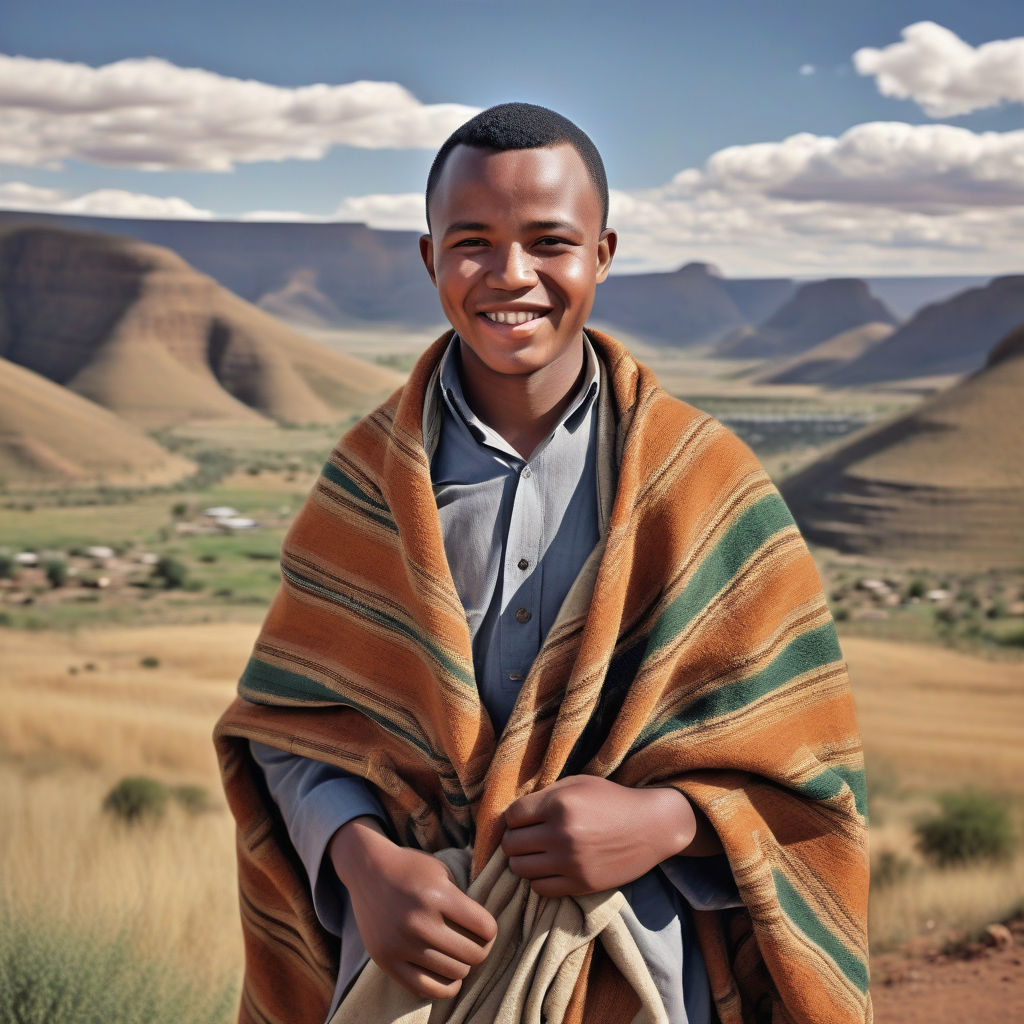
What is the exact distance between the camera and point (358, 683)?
1650mm

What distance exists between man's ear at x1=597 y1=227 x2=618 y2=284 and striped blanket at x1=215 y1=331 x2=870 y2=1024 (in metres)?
0.10

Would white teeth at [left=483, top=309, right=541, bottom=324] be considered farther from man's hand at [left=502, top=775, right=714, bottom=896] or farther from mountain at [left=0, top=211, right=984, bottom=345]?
mountain at [left=0, top=211, right=984, bottom=345]

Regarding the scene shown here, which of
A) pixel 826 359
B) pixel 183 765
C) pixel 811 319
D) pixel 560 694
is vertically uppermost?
pixel 811 319

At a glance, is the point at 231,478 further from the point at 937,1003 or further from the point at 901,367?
the point at 901,367

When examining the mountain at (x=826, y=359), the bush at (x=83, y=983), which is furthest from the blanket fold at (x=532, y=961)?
the mountain at (x=826, y=359)

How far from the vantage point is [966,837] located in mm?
8906

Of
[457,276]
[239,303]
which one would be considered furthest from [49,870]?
[239,303]

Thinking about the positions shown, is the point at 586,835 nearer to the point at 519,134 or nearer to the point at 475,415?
the point at 475,415

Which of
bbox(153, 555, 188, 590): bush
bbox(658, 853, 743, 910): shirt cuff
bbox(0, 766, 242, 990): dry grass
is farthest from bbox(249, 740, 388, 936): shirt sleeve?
bbox(153, 555, 188, 590): bush

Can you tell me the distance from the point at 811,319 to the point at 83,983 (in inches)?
3975

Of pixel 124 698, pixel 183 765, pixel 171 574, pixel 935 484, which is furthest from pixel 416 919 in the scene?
pixel 935 484

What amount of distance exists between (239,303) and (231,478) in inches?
1085

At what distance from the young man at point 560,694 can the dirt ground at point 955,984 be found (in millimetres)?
2787

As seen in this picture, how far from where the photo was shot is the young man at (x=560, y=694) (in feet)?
4.71
